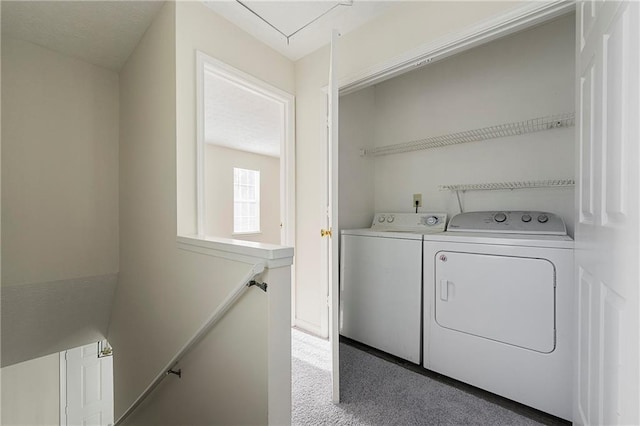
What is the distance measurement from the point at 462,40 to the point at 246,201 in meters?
5.42

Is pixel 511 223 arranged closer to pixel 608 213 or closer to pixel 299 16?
pixel 608 213

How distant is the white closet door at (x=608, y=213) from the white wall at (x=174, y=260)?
1.13m

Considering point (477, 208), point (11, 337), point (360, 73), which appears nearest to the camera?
point (360, 73)

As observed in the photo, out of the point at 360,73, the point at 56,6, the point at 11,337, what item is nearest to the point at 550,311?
the point at 360,73

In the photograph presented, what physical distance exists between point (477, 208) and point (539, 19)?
1.32 m

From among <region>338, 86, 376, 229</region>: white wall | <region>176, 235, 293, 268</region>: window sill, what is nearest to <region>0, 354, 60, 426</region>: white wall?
<region>176, 235, 293, 268</region>: window sill

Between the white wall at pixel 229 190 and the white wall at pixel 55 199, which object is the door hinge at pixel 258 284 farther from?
the white wall at pixel 229 190

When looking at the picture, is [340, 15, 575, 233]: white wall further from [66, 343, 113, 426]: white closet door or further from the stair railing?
[66, 343, 113, 426]: white closet door

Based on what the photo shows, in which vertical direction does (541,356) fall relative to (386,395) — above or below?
above

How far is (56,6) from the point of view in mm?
1917

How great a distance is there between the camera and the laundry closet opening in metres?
1.96

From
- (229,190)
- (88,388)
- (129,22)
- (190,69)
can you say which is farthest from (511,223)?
(88,388)

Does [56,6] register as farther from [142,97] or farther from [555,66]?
[555,66]

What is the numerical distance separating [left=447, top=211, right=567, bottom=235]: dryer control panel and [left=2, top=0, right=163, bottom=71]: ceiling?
9.23 ft
